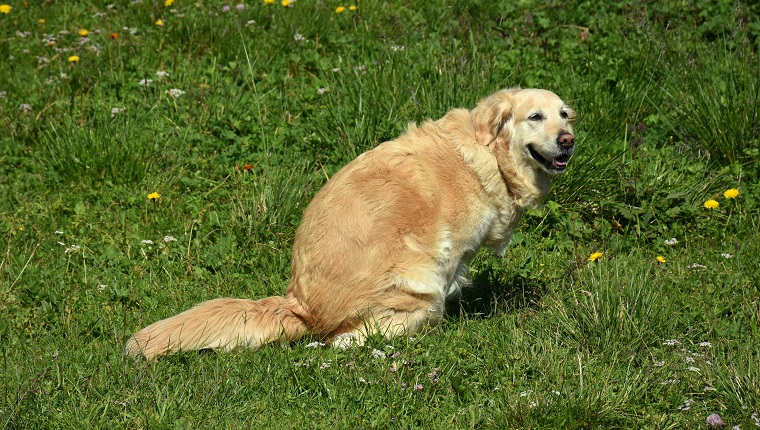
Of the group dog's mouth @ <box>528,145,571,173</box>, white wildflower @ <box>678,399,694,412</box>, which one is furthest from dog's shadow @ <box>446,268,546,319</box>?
white wildflower @ <box>678,399,694,412</box>

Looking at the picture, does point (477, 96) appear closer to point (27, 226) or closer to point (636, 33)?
point (636, 33)

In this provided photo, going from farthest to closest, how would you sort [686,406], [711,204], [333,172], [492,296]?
[333,172]
[711,204]
[492,296]
[686,406]

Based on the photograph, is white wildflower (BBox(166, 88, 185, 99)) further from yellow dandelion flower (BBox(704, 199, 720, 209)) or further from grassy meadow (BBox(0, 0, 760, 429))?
yellow dandelion flower (BBox(704, 199, 720, 209))

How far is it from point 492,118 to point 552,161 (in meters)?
0.42

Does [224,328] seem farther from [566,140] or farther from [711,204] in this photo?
[711,204]

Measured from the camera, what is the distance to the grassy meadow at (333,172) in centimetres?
404

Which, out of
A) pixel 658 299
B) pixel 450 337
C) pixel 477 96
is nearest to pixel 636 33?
pixel 477 96

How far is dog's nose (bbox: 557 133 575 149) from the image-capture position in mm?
4957

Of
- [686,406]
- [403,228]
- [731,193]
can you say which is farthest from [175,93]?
[686,406]

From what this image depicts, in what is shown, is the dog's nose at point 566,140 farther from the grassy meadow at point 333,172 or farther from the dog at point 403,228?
the grassy meadow at point 333,172

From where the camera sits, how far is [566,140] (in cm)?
496

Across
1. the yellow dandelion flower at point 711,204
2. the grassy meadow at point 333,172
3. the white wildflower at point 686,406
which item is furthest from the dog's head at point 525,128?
the white wildflower at point 686,406

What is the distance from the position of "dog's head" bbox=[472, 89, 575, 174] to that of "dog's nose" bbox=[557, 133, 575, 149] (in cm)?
2

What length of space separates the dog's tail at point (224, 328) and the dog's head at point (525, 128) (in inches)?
58.0
